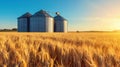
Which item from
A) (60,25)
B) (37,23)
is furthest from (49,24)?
(60,25)

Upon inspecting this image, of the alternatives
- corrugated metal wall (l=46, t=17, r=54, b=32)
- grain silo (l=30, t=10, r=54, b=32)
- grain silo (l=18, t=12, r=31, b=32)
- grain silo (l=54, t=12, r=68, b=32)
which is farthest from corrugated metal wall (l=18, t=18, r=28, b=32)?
grain silo (l=54, t=12, r=68, b=32)

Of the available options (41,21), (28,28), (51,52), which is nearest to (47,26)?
(41,21)

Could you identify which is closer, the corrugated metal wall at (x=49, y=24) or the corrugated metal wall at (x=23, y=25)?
the corrugated metal wall at (x=49, y=24)

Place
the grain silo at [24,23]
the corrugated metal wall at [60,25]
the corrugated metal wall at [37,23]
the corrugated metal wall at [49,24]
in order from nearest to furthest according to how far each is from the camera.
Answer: the corrugated metal wall at [37,23]
the corrugated metal wall at [49,24]
the grain silo at [24,23]
the corrugated metal wall at [60,25]

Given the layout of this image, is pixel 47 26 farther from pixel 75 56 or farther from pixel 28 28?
pixel 75 56

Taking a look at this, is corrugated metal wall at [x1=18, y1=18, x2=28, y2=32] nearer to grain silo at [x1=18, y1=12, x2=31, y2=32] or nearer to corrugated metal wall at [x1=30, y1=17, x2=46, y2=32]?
grain silo at [x1=18, y1=12, x2=31, y2=32]

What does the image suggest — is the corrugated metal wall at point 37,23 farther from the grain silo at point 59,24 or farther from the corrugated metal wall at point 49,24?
the grain silo at point 59,24

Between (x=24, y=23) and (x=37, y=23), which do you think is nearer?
(x=37, y=23)

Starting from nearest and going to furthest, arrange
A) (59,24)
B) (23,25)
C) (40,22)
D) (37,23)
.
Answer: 1. (40,22)
2. (37,23)
3. (23,25)
4. (59,24)

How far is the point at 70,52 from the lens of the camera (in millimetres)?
2363

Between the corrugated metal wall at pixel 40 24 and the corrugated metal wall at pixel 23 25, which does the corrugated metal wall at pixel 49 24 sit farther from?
the corrugated metal wall at pixel 23 25

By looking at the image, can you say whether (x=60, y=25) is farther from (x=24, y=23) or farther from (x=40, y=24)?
(x=24, y=23)

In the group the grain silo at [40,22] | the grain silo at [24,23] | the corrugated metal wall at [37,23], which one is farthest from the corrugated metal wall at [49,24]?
the grain silo at [24,23]

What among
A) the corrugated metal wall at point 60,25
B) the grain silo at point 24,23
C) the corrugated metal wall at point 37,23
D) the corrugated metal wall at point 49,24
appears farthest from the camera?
the corrugated metal wall at point 60,25
